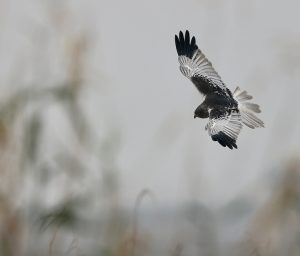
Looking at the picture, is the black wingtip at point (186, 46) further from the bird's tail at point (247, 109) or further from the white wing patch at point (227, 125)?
the white wing patch at point (227, 125)

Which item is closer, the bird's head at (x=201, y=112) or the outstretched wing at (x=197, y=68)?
the bird's head at (x=201, y=112)

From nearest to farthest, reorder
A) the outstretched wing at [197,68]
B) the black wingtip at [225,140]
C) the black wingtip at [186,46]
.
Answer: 1. the black wingtip at [225,140]
2. the outstretched wing at [197,68]
3. the black wingtip at [186,46]

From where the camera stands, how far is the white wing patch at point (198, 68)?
3.56ft

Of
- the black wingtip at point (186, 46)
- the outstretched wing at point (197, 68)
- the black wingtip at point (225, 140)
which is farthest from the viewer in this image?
the black wingtip at point (186, 46)

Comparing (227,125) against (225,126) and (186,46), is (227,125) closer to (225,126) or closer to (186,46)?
(225,126)

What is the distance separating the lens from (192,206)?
6.46ft

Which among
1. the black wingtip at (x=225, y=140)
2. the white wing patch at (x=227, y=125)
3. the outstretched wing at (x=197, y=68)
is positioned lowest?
the black wingtip at (x=225, y=140)

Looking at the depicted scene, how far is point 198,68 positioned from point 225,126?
349mm

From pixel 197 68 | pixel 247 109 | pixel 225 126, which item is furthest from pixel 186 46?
pixel 225 126

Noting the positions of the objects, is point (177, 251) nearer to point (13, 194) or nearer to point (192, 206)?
point (192, 206)

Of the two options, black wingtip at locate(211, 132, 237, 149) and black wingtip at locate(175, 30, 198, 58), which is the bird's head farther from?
black wingtip at locate(175, 30, 198, 58)

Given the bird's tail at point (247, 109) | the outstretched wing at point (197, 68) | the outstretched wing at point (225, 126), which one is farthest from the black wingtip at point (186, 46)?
the outstretched wing at point (225, 126)

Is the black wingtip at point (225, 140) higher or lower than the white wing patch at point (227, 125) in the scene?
lower

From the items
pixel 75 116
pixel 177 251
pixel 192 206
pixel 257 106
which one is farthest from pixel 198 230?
pixel 257 106
